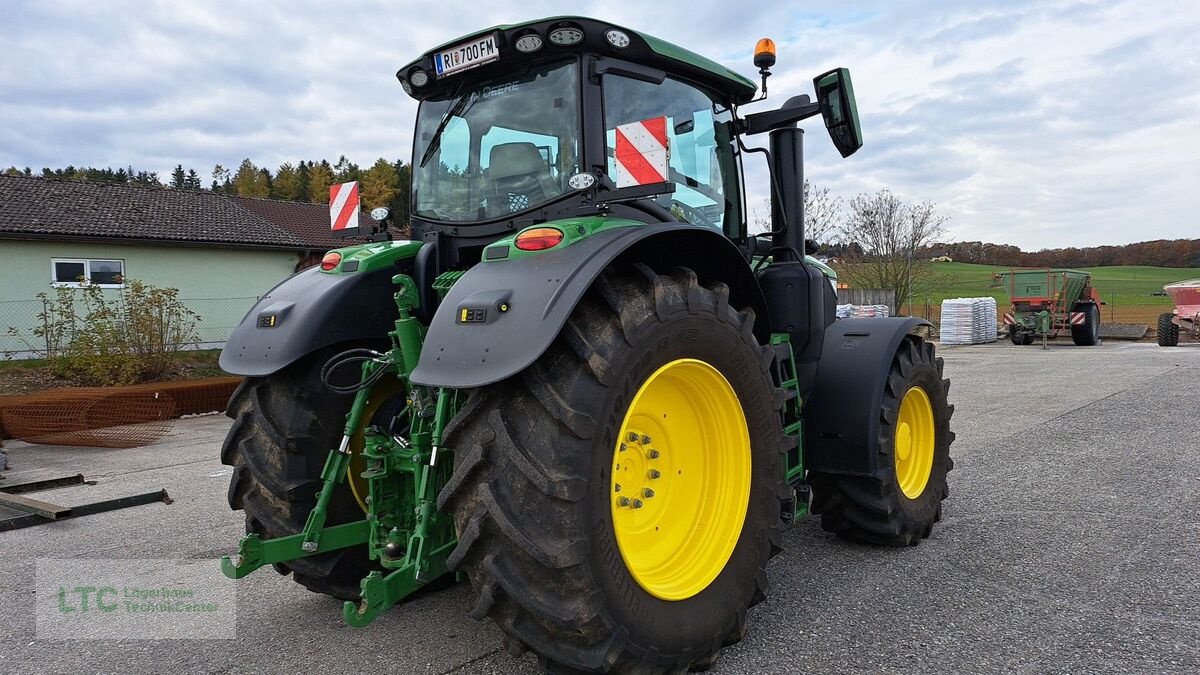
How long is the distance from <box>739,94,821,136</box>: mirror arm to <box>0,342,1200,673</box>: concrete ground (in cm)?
228

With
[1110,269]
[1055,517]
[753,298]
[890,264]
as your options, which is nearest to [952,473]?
[1055,517]

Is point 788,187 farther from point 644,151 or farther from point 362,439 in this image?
point 362,439

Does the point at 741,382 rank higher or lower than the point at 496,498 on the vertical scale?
higher

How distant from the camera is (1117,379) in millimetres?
12695

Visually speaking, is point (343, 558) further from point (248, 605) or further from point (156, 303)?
Result: point (156, 303)

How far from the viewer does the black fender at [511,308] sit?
224cm

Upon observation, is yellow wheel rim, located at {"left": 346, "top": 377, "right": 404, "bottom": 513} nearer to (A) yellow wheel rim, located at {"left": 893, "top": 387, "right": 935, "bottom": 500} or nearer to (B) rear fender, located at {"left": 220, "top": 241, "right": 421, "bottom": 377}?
(B) rear fender, located at {"left": 220, "top": 241, "right": 421, "bottom": 377}

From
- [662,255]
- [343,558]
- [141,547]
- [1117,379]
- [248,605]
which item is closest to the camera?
[662,255]

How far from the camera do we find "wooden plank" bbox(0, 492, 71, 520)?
16.6 ft

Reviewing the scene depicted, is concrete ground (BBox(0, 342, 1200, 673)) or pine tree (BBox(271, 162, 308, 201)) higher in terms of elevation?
pine tree (BBox(271, 162, 308, 201))

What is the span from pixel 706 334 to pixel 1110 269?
6813cm

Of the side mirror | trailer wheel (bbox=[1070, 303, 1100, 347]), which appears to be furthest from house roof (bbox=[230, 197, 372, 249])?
the side mirror

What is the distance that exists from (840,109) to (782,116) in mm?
314

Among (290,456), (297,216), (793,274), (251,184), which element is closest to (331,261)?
(290,456)
